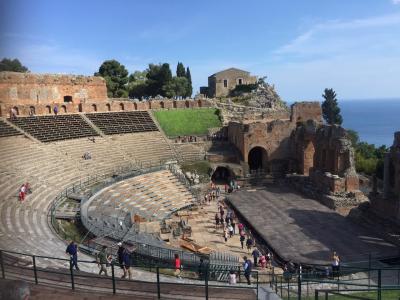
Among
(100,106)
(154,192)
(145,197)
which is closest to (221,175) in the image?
(154,192)

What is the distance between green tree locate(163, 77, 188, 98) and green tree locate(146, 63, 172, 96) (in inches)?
21.3

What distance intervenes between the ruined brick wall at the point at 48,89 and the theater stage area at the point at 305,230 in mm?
24746

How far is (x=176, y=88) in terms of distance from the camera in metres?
61.5

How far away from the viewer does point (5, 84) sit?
138ft

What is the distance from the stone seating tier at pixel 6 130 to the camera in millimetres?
31019

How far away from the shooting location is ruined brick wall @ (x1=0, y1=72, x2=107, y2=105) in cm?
4278

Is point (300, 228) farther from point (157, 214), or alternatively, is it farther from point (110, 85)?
point (110, 85)

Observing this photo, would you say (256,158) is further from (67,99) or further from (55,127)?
(67,99)

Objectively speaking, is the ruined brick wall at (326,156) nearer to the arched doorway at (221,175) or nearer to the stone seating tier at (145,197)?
the arched doorway at (221,175)

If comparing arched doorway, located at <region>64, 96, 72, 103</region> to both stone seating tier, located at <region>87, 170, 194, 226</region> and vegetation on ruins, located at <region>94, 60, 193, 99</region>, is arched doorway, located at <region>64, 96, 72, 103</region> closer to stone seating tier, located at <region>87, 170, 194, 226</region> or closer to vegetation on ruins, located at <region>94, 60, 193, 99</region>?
vegetation on ruins, located at <region>94, 60, 193, 99</region>

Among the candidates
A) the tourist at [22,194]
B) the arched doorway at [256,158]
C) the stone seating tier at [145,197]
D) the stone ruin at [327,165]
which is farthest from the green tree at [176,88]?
the tourist at [22,194]

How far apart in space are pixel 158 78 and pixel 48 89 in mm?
18993

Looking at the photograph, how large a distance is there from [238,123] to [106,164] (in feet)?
49.9

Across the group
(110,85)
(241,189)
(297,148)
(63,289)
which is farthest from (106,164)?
(110,85)
